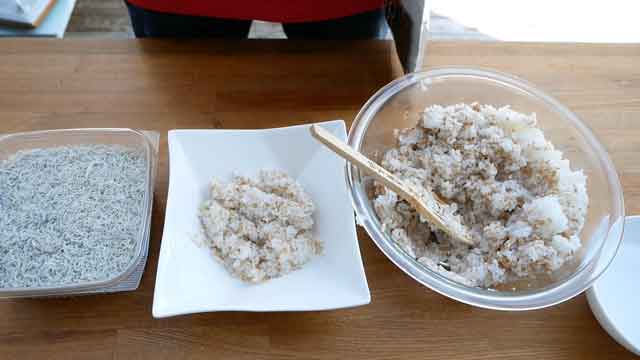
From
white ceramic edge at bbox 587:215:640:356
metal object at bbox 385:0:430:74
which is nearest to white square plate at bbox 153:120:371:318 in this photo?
metal object at bbox 385:0:430:74

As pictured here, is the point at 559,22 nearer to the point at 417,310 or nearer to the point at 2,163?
the point at 417,310

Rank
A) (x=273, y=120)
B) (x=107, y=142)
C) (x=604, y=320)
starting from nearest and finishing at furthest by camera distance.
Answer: (x=604, y=320)
(x=107, y=142)
(x=273, y=120)

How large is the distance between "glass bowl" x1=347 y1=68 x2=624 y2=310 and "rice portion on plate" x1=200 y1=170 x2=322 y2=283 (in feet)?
0.35

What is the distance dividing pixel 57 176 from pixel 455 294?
657 mm

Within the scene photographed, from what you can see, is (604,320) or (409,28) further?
(409,28)

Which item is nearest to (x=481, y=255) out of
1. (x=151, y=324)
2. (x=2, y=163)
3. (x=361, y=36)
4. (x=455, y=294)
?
(x=455, y=294)

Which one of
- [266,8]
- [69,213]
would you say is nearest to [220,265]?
[69,213]

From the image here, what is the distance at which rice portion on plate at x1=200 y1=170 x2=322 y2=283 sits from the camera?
77 cm

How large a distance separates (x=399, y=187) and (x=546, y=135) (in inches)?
13.0

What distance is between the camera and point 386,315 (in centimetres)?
79

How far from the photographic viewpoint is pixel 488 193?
2.65 ft

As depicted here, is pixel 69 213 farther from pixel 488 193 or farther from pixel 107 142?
pixel 488 193

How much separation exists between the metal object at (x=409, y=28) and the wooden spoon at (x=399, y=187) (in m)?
0.32

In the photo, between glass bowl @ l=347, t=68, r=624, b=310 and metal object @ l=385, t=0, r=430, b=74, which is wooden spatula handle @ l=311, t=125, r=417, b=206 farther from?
metal object @ l=385, t=0, r=430, b=74
